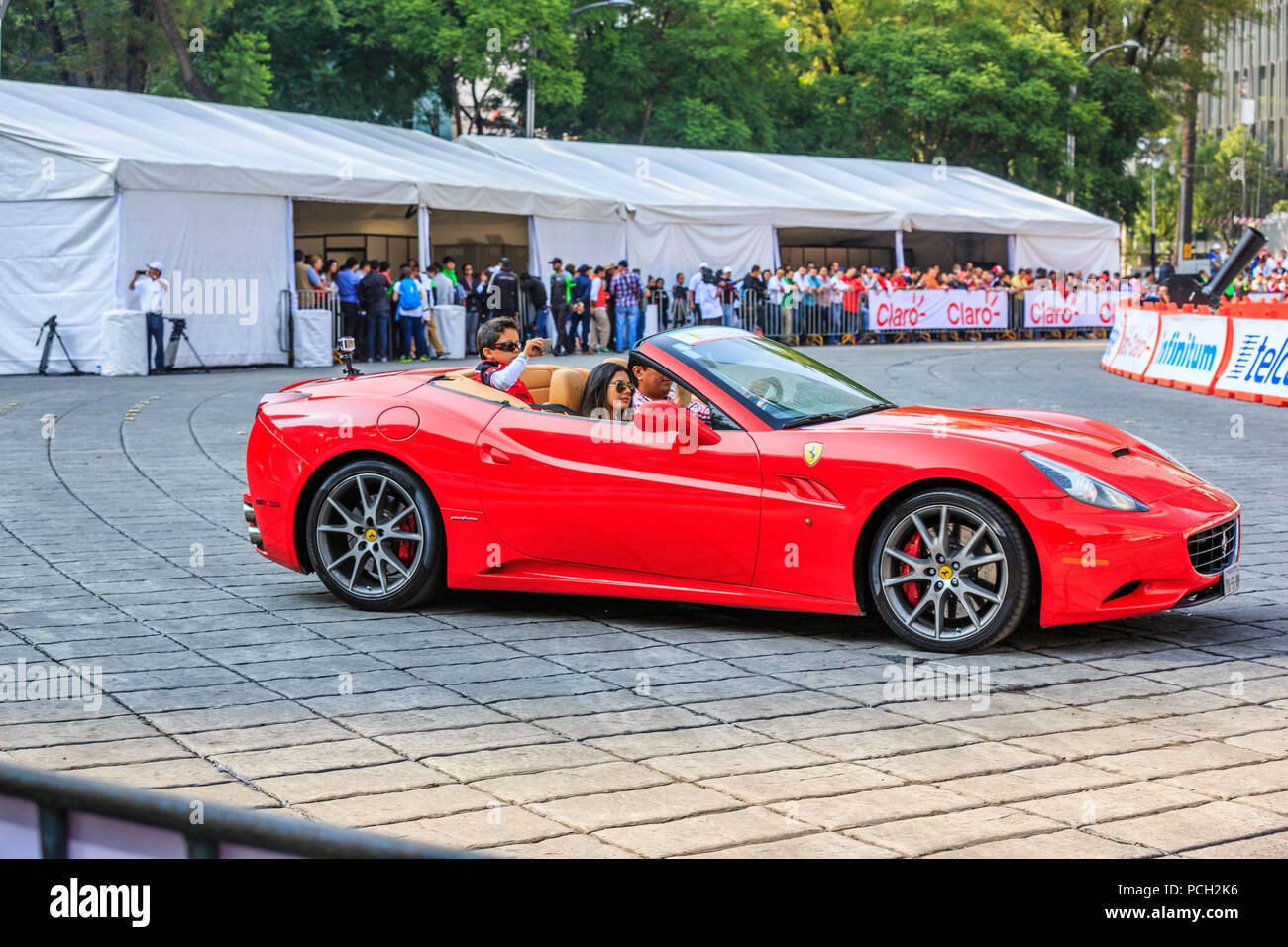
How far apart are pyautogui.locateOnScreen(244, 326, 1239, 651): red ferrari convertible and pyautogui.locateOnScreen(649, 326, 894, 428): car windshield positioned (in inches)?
0.6

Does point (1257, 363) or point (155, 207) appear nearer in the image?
point (1257, 363)

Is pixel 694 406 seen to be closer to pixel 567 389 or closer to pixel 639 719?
pixel 567 389

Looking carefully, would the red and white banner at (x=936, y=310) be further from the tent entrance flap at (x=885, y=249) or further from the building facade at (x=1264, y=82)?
the building facade at (x=1264, y=82)

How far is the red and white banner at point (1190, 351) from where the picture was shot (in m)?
20.9

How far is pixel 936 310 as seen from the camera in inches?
1417

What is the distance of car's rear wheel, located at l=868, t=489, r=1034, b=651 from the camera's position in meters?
5.88

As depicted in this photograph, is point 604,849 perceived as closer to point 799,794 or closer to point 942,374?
point 799,794

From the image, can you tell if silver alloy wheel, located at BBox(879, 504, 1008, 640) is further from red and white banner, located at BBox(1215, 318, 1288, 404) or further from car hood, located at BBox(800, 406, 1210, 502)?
red and white banner, located at BBox(1215, 318, 1288, 404)

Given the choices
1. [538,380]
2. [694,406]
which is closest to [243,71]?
[538,380]

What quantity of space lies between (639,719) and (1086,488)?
2029 millimetres

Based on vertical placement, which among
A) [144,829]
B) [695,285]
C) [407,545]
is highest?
[695,285]

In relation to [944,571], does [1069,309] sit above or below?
above

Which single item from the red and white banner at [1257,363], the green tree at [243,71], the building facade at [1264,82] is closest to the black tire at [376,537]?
the red and white banner at [1257,363]

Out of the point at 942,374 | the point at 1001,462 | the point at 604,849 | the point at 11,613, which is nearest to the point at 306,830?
the point at 604,849
